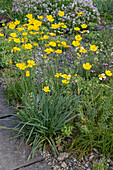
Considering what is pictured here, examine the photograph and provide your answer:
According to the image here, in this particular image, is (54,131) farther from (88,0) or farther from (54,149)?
(88,0)

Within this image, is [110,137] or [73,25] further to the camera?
[73,25]

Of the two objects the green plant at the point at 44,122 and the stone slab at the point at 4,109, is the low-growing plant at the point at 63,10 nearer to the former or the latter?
the stone slab at the point at 4,109

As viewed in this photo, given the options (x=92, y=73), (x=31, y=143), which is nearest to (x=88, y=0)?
(x=92, y=73)

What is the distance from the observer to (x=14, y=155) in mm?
2201

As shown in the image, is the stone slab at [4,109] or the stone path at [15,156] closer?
the stone path at [15,156]

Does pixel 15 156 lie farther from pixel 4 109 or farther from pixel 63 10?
pixel 63 10

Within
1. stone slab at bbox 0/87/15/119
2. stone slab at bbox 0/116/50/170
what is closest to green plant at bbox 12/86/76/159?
stone slab at bbox 0/116/50/170

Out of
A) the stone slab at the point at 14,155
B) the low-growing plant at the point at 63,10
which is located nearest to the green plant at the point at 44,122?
the stone slab at the point at 14,155

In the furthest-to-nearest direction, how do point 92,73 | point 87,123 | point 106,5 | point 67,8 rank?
point 106,5 → point 67,8 → point 92,73 → point 87,123

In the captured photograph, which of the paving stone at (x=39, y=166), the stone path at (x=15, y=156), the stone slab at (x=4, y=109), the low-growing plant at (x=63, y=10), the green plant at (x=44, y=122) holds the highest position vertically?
the low-growing plant at (x=63, y=10)

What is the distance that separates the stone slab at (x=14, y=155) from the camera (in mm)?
2104

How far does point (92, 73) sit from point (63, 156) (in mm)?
1776

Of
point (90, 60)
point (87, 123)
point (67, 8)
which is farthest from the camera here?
point (67, 8)

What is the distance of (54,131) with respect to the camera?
2.41 metres
